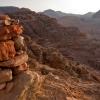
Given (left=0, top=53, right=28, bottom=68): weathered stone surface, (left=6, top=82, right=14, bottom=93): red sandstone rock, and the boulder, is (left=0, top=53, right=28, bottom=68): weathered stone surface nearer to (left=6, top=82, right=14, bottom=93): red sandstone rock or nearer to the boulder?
(left=6, top=82, right=14, bottom=93): red sandstone rock

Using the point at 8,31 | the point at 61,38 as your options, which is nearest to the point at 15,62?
the point at 8,31

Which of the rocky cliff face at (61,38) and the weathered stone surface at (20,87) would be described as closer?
the weathered stone surface at (20,87)

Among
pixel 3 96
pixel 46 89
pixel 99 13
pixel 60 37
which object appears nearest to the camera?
pixel 3 96

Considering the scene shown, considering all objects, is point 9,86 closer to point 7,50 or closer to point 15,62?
point 15,62

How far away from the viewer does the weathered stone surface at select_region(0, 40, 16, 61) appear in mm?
10016

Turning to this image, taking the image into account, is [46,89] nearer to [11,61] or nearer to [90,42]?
[11,61]

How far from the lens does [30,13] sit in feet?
189

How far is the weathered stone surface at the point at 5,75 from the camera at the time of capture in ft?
32.4

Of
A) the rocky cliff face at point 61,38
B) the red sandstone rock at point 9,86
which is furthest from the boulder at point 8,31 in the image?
the rocky cliff face at point 61,38

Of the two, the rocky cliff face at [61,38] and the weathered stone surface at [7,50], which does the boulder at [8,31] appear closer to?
the weathered stone surface at [7,50]

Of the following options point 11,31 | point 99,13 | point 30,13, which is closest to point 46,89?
point 11,31

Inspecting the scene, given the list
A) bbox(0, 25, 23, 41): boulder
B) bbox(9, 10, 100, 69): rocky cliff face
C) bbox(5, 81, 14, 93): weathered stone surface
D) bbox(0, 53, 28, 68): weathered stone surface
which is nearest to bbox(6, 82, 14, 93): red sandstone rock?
bbox(5, 81, 14, 93): weathered stone surface

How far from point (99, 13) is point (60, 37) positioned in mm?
60241

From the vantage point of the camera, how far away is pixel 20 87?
9.97 m
